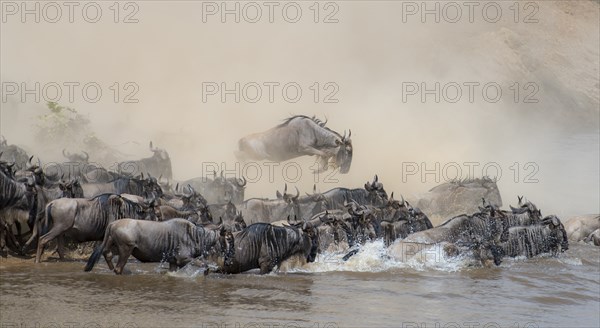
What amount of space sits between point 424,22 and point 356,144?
16616 millimetres

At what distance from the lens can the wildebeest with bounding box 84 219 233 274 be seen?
10.6m

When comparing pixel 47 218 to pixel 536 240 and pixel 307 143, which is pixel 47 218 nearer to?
pixel 536 240

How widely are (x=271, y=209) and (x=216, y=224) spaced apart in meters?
2.59

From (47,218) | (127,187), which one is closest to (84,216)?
(47,218)

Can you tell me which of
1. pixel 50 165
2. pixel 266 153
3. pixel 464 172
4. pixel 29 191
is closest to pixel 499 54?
pixel 464 172

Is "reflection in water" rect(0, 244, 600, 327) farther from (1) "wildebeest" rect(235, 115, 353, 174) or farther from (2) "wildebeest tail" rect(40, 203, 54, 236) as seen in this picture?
(1) "wildebeest" rect(235, 115, 353, 174)

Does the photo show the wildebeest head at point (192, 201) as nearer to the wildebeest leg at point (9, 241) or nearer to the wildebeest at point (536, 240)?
the wildebeest leg at point (9, 241)

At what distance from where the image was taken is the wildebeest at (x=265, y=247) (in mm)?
11195

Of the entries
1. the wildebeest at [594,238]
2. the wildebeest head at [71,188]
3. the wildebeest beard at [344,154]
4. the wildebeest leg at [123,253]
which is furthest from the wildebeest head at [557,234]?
the wildebeest head at [71,188]

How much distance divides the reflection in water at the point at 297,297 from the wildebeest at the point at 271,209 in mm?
2335

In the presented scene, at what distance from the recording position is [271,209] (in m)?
14.6

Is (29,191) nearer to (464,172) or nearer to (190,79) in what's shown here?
(464,172)

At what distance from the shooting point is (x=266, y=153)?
18.8 meters

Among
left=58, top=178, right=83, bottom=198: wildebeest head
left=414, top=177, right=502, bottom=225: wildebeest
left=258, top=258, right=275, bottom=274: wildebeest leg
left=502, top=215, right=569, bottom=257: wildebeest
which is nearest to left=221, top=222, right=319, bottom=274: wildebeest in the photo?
left=258, top=258, right=275, bottom=274: wildebeest leg
